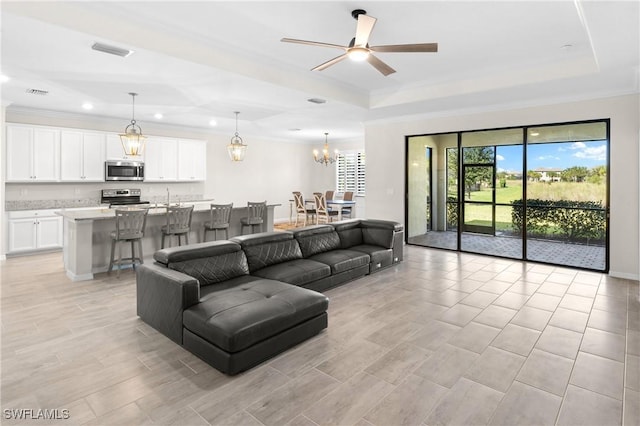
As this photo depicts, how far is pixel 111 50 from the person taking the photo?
→ 12.4 feet

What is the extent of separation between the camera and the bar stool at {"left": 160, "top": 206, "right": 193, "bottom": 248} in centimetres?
579

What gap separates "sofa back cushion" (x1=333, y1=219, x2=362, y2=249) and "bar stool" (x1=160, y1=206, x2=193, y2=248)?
2.45m

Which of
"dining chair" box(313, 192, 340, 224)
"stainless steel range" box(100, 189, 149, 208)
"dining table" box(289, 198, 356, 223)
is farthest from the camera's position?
"dining table" box(289, 198, 356, 223)

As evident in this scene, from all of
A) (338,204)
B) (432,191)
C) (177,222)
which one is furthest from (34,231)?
(432,191)

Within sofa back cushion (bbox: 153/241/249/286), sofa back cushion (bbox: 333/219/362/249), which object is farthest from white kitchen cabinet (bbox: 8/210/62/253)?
sofa back cushion (bbox: 333/219/362/249)

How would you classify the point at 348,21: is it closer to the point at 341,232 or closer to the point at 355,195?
the point at 341,232

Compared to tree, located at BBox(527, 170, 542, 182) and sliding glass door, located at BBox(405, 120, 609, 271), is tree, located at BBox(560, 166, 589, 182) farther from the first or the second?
tree, located at BBox(527, 170, 542, 182)

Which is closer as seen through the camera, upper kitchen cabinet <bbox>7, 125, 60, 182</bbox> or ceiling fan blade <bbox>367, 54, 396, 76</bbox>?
ceiling fan blade <bbox>367, 54, 396, 76</bbox>

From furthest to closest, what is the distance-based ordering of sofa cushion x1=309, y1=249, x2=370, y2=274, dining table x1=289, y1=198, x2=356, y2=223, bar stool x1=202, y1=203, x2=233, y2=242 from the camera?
dining table x1=289, y1=198, x2=356, y2=223 < bar stool x1=202, y1=203, x2=233, y2=242 < sofa cushion x1=309, y1=249, x2=370, y2=274

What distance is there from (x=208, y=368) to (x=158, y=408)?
1.65 feet

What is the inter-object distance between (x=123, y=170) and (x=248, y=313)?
634 cm

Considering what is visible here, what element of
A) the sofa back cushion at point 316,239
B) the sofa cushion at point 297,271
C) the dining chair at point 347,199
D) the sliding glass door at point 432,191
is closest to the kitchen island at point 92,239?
the sofa back cushion at point 316,239

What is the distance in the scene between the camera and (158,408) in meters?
2.21

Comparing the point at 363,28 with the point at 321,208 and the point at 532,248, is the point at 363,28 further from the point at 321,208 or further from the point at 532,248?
the point at 321,208
